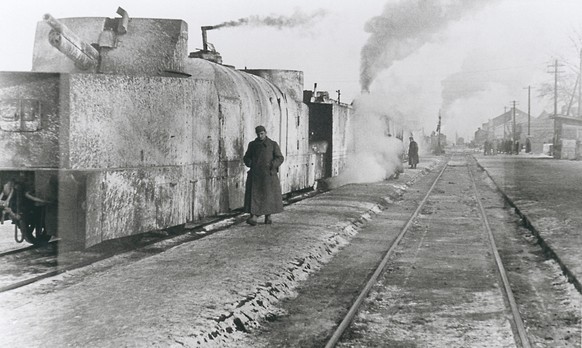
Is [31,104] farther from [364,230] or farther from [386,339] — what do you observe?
[364,230]

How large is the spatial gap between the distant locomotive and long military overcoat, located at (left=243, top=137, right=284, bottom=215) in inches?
13.2

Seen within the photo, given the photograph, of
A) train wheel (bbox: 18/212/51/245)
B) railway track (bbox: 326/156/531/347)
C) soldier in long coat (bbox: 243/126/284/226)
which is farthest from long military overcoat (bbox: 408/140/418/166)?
train wheel (bbox: 18/212/51/245)

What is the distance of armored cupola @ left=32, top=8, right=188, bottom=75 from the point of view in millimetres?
8672

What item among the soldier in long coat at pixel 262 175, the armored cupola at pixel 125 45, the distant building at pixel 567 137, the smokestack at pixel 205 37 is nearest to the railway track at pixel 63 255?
the soldier in long coat at pixel 262 175

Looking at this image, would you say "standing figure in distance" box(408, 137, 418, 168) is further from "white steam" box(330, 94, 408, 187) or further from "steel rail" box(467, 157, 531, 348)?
"steel rail" box(467, 157, 531, 348)

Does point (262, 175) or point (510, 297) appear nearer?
point (510, 297)

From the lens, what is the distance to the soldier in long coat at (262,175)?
1016 cm

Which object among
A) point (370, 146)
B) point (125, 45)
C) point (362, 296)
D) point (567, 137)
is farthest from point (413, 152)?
point (362, 296)

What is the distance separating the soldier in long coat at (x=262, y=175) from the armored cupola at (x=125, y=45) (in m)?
1.80

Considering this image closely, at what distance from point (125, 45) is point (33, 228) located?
114 inches

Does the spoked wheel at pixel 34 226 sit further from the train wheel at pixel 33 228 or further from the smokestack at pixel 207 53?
the smokestack at pixel 207 53

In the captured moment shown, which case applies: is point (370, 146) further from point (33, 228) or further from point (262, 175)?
point (33, 228)

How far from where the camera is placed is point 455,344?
4.97 m

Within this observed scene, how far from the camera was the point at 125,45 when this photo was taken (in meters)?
8.98
